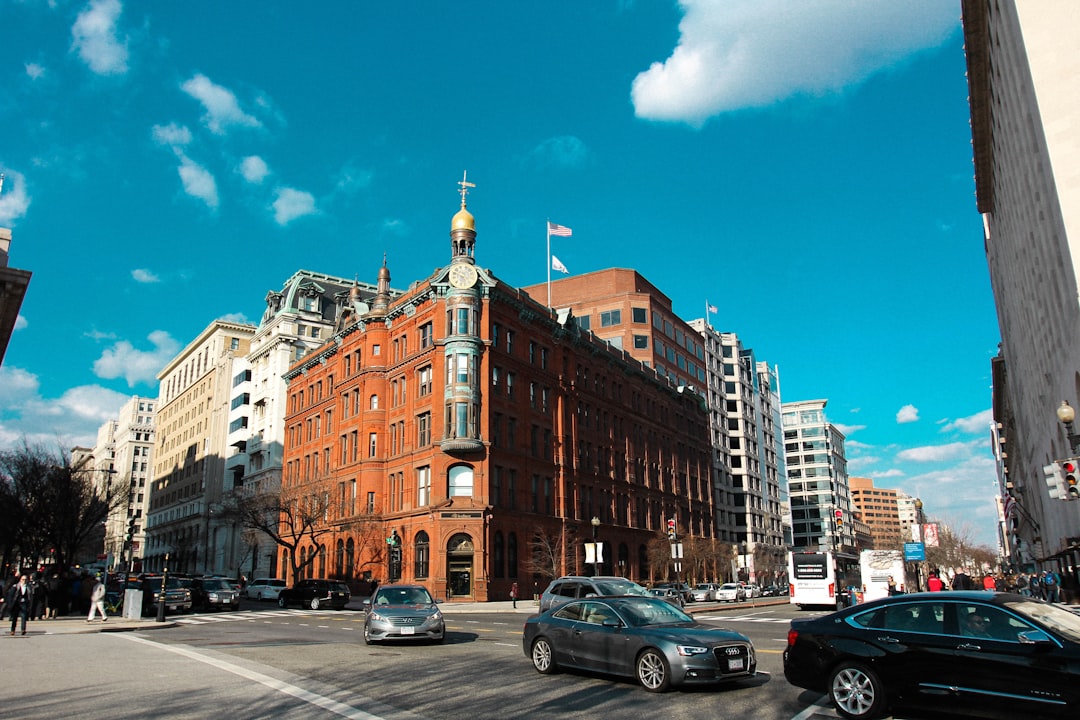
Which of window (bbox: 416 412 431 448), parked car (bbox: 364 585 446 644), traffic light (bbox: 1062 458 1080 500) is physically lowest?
parked car (bbox: 364 585 446 644)

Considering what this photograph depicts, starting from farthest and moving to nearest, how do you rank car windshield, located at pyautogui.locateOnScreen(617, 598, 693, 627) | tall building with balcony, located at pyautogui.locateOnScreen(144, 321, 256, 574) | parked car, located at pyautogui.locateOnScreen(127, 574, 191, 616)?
tall building with balcony, located at pyautogui.locateOnScreen(144, 321, 256, 574), parked car, located at pyautogui.locateOnScreen(127, 574, 191, 616), car windshield, located at pyautogui.locateOnScreen(617, 598, 693, 627)

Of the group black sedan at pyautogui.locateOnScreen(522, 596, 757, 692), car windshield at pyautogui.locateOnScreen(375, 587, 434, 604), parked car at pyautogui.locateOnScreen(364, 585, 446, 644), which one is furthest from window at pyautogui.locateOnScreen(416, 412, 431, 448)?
black sedan at pyautogui.locateOnScreen(522, 596, 757, 692)

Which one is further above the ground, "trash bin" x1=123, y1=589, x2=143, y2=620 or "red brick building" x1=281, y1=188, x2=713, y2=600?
"red brick building" x1=281, y1=188, x2=713, y2=600

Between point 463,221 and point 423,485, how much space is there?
744 inches

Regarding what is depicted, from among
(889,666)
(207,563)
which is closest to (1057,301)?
(889,666)

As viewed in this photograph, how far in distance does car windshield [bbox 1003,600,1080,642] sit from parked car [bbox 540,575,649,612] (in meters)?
11.2

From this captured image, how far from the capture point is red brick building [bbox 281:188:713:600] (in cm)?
5262

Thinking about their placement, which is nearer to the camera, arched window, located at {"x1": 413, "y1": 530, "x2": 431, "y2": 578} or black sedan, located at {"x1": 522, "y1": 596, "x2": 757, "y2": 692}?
black sedan, located at {"x1": 522, "y1": 596, "x2": 757, "y2": 692}

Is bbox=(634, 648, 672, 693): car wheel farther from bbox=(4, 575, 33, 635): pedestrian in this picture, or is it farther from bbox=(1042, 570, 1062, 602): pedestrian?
bbox=(1042, 570, 1062, 602): pedestrian

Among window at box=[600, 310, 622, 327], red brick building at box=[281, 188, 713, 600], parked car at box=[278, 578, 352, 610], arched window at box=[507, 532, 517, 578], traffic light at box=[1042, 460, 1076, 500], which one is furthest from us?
window at box=[600, 310, 622, 327]

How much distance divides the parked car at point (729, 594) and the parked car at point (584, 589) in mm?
41888

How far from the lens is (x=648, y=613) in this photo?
13430mm

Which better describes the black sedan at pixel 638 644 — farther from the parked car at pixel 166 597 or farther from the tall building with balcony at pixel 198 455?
the tall building with balcony at pixel 198 455

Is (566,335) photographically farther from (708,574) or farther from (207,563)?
(207,563)
